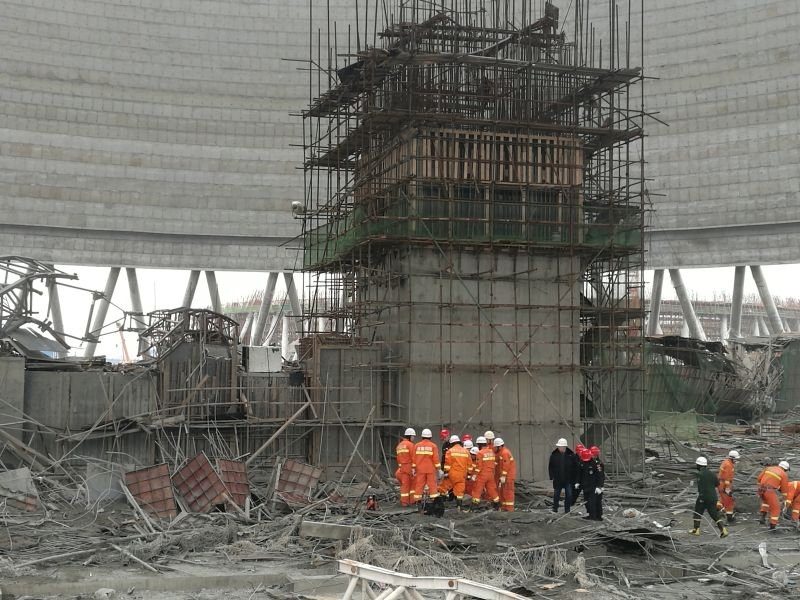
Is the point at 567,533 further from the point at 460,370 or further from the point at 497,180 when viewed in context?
the point at 497,180

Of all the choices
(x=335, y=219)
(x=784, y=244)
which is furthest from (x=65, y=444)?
(x=784, y=244)

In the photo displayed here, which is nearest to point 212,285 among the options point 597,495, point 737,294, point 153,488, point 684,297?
point 684,297

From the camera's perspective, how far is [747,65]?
5306cm

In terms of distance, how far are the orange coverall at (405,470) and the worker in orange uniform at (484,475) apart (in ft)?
4.10

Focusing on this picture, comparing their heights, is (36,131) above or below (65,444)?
above

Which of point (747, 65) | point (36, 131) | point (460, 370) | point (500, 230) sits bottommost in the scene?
point (460, 370)

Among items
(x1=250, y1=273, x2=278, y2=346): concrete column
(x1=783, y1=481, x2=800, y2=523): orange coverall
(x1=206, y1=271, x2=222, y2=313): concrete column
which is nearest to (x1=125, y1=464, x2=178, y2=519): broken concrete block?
(x1=783, y1=481, x2=800, y2=523): orange coverall

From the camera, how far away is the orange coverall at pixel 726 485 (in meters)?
19.2

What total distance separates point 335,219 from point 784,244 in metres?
31.9

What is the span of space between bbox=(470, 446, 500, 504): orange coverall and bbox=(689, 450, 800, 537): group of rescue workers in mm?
3870

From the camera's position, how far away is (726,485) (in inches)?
768

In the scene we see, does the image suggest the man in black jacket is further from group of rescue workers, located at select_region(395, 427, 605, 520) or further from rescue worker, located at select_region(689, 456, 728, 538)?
rescue worker, located at select_region(689, 456, 728, 538)

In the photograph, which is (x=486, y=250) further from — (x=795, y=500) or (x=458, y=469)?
(x=795, y=500)

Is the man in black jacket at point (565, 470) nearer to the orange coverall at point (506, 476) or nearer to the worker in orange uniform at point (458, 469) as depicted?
the orange coverall at point (506, 476)
